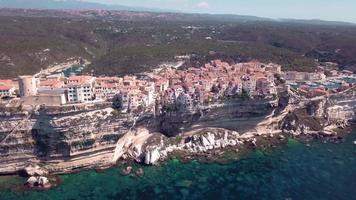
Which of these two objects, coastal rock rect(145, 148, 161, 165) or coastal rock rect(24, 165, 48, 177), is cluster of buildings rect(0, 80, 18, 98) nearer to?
coastal rock rect(24, 165, 48, 177)

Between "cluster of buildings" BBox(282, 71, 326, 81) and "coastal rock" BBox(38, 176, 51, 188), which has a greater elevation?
"cluster of buildings" BBox(282, 71, 326, 81)

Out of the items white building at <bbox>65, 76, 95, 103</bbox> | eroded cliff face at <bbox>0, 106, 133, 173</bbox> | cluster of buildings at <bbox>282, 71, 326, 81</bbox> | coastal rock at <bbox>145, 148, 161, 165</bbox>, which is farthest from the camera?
cluster of buildings at <bbox>282, 71, 326, 81</bbox>

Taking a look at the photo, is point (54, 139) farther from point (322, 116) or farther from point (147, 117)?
point (322, 116)

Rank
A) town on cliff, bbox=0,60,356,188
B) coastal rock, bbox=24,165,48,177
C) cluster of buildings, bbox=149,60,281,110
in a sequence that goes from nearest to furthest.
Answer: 1. coastal rock, bbox=24,165,48,177
2. town on cliff, bbox=0,60,356,188
3. cluster of buildings, bbox=149,60,281,110

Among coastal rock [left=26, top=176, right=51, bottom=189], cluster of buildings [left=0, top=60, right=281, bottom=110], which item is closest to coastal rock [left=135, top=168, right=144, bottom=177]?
cluster of buildings [left=0, top=60, right=281, bottom=110]

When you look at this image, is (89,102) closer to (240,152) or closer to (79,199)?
(79,199)

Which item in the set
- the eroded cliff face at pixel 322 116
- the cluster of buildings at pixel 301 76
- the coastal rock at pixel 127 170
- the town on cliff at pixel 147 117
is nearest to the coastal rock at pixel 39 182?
the town on cliff at pixel 147 117

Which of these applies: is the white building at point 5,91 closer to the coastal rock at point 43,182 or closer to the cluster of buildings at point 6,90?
the cluster of buildings at point 6,90

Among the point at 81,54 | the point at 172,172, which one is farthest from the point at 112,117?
the point at 81,54
